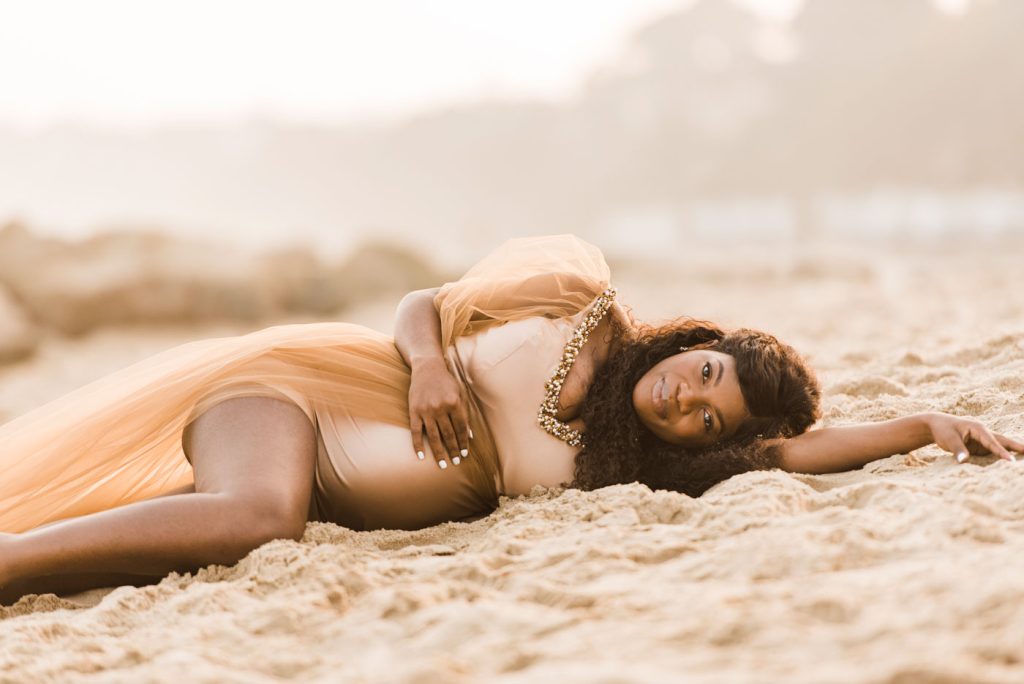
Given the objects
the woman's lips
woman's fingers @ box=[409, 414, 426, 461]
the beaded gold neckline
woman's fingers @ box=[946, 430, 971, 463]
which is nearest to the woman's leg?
woman's fingers @ box=[409, 414, 426, 461]

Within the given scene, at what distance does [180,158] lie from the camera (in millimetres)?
50312

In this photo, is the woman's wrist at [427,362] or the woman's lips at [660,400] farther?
the woman's wrist at [427,362]

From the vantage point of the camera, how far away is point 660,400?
8.23ft

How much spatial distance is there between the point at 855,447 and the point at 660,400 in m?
0.58

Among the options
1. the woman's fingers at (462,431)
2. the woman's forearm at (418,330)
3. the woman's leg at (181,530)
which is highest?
Result: the woman's forearm at (418,330)

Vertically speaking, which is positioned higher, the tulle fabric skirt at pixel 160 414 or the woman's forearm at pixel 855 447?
the tulle fabric skirt at pixel 160 414

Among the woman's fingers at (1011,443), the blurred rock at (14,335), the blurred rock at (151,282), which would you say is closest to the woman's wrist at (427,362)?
the woman's fingers at (1011,443)

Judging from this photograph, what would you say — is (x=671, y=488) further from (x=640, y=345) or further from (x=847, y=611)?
(x=847, y=611)

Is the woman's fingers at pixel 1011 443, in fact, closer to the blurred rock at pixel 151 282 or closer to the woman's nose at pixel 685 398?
the woman's nose at pixel 685 398

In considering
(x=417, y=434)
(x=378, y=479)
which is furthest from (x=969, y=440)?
(x=378, y=479)

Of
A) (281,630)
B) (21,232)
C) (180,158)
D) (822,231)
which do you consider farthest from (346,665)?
(180,158)

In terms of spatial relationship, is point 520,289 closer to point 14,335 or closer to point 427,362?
point 427,362

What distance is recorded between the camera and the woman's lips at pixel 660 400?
2508mm

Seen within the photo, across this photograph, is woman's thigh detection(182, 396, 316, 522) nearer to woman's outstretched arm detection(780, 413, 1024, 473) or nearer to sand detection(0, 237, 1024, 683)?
sand detection(0, 237, 1024, 683)
